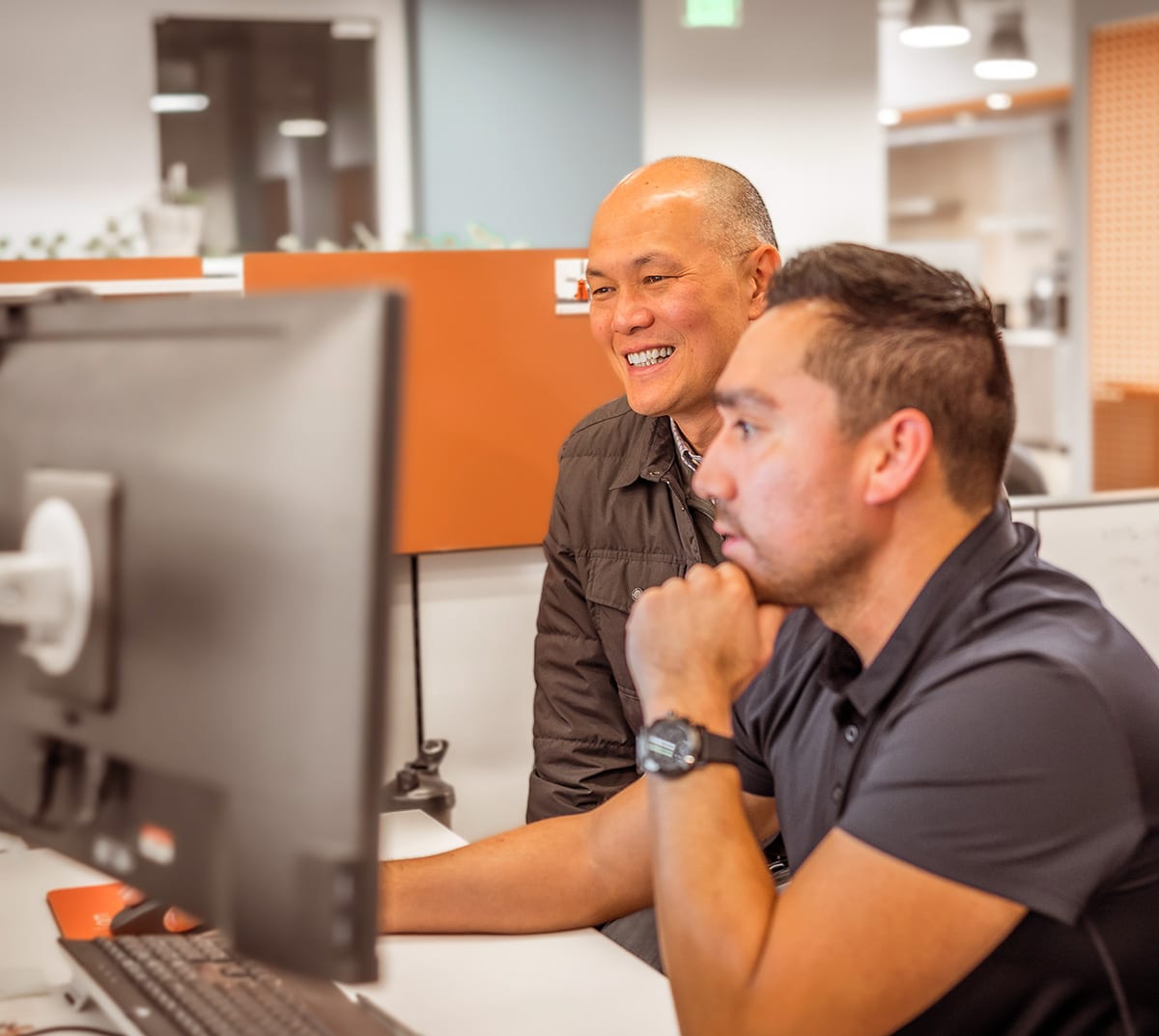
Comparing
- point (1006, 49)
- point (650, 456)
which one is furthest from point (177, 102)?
point (650, 456)

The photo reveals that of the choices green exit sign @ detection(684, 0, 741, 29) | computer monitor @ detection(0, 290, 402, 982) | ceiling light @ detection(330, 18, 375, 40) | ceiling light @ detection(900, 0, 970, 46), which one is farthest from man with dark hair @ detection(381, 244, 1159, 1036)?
ceiling light @ detection(330, 18, 375, 40)

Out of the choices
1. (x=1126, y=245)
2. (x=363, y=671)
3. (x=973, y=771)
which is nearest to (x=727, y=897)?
(x=973, y=771)

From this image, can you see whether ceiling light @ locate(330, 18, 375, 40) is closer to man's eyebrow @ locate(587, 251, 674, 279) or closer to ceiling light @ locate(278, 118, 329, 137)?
ceiling light @ locate(278, 118, 329, 137)

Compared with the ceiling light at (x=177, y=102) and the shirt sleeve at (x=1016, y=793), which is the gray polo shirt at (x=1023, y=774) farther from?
the ceiling light at (x=177, y=102)

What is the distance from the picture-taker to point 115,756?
896 mm

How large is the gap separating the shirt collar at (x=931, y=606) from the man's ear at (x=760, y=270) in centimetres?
95

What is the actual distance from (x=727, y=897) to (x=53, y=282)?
5.30ft

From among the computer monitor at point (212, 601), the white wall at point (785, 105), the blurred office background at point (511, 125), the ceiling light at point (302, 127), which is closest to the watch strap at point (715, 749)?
the computer monitor at point (212, 601)

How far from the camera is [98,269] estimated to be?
229 cm

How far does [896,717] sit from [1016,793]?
13cm

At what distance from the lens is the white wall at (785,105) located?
240 inches

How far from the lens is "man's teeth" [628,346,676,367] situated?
6.80ft

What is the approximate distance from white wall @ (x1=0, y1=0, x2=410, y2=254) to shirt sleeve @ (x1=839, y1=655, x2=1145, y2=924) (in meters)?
5.37

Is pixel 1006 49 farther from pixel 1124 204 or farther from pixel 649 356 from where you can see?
pixel 649 356
